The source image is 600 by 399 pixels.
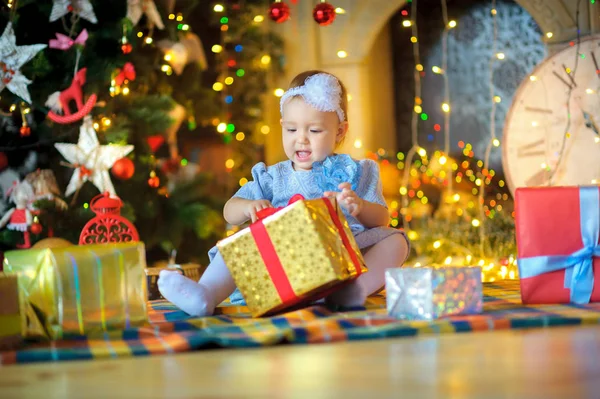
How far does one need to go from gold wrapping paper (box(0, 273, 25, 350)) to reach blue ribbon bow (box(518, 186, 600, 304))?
3.37 feet

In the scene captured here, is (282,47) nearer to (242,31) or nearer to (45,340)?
(242,31)

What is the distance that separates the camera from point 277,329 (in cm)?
161

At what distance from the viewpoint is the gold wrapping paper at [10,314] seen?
1555 mm

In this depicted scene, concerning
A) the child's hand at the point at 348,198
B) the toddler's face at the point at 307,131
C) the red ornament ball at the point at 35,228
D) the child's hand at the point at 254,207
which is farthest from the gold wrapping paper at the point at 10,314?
the red ornament ball at the point at 35,228

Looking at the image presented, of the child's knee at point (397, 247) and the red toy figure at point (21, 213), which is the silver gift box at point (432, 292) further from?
the red toy figure at point (21, 213)

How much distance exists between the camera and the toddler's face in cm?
217

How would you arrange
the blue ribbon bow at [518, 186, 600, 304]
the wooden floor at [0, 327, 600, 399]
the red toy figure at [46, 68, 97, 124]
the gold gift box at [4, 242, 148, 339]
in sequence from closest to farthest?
the wooden floor at [0, 327, 600, 399], the gold gift box at [4, 242, 148, 339], the blue ribbon bow at [518, 186, 600, 304], the red toy figure at [46, 68, 97, 124]

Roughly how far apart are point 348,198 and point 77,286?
2.09 feet

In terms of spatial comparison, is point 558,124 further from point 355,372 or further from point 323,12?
point 355,372

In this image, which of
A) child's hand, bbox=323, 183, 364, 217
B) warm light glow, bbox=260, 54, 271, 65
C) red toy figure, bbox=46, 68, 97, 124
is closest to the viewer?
child's hand, bbox=323, 183, 364, 217

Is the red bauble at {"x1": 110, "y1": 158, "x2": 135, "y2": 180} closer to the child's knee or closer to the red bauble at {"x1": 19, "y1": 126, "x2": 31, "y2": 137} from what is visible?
the red bauble at {"x1": 19, "y1": 126, "x2": 31, "y2": 137}

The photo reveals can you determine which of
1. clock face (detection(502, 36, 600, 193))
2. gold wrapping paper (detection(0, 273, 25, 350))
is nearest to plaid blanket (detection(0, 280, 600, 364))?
gold wrapping paper (detection(0, 273, 25, 350))

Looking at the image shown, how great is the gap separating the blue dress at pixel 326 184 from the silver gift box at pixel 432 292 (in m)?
0.42

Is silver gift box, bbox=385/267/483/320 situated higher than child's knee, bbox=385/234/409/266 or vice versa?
child's knee, bbox=385/234/409/266
